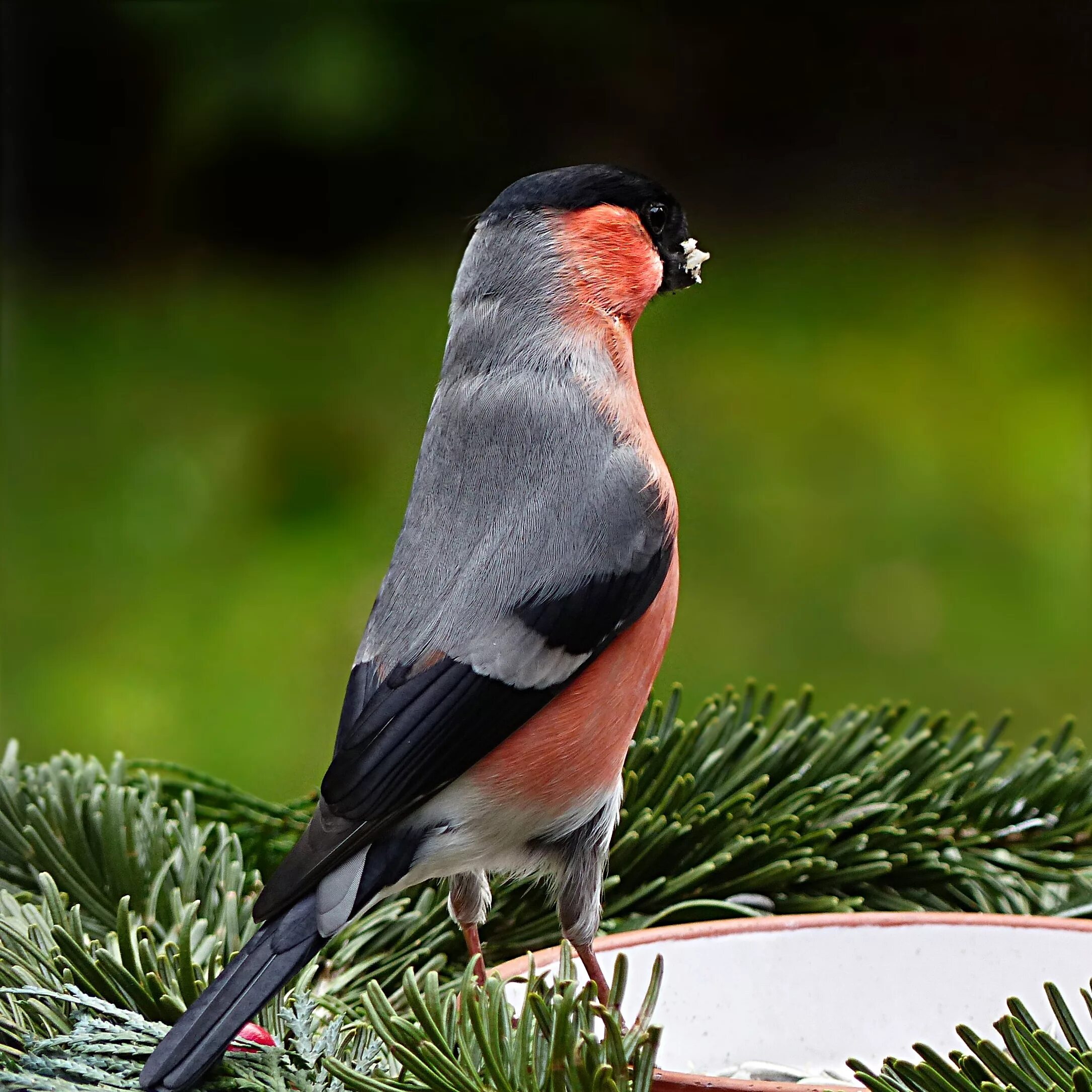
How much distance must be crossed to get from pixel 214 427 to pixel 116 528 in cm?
38

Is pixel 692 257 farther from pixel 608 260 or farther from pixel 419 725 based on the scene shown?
pixel 419 725

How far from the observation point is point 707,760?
1.40m

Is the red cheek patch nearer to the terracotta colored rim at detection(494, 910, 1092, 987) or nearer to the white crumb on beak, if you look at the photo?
the white crumb on beak

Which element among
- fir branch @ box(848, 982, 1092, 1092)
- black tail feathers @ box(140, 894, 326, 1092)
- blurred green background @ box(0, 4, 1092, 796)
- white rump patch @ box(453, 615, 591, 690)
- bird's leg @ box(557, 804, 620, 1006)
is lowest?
black tail feathers @ box(140, 894, 326, 1092)

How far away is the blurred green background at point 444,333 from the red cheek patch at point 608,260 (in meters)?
1.57

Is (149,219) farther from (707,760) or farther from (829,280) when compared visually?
(707,760)

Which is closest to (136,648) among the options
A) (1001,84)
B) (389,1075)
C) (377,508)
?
(377,508)

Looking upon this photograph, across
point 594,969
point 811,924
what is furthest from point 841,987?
point 594,969

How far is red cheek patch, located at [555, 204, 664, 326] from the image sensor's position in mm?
1420

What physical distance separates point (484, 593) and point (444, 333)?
2538 mm

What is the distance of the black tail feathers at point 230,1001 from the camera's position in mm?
882

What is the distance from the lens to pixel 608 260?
1.45 metres

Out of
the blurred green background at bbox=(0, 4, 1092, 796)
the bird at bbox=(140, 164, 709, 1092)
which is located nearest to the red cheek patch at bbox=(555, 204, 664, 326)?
the bird at bbox=(140, 164, 709, 1092)

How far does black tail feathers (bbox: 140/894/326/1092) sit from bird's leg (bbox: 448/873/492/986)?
8.6 inches
